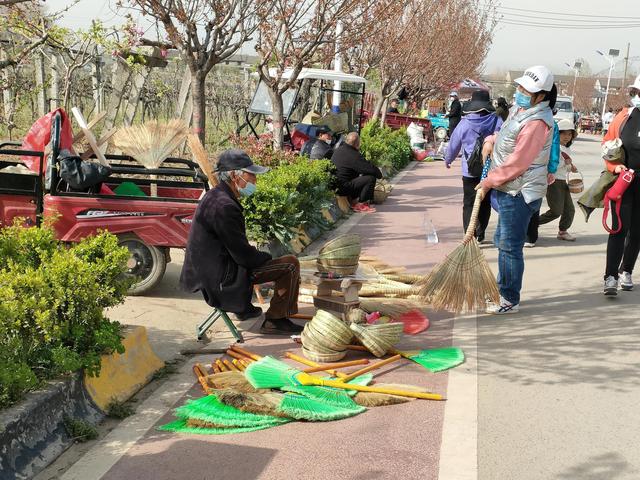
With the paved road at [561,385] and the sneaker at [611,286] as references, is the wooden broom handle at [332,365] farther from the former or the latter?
the sneaker at [611,286]

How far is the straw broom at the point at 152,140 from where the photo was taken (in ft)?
23.4

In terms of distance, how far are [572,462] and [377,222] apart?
7.75 meters

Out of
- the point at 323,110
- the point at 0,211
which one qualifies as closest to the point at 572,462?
the point at 0,211

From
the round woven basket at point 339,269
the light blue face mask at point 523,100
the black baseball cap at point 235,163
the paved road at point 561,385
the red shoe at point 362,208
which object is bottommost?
the paved road at point 561,385

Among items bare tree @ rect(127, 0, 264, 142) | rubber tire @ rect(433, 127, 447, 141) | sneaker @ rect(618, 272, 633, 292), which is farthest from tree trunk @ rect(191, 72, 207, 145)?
rubber tire @ rect(433, 127, 447, 141)

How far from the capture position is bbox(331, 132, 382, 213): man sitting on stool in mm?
11938

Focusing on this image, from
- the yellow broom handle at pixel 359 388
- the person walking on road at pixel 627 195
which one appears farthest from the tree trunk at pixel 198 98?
the yellow broom handle at pixel 359 388

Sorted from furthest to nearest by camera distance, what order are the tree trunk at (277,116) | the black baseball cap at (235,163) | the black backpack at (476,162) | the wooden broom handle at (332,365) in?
the tree trunk at (277,116)
the black backpack at (476,162)
the black baseball cap at (235,163)
the wooden broom handle at (332,365)

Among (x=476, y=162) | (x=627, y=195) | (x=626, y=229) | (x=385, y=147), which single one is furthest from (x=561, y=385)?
(x=385, y=147)

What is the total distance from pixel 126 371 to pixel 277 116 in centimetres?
752

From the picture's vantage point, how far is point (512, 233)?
6398 millimetres

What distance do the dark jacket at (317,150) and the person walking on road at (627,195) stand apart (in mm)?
6040

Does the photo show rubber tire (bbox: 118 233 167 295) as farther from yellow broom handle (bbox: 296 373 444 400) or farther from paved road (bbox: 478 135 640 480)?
paved road (bbox: 478 135 640 480)

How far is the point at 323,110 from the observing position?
19.2 metres
